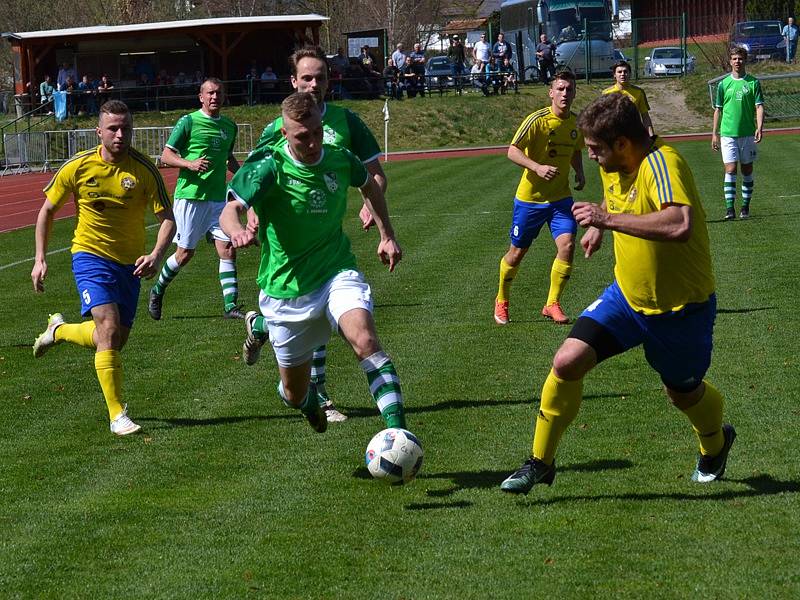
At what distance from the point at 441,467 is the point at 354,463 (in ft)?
1.66

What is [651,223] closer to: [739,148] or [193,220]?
[193,220]

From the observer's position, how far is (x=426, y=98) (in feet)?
150

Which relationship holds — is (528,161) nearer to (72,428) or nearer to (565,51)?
(72,428)

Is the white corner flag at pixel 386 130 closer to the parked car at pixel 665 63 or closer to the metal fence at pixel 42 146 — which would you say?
the metal fence at pixel 42 146

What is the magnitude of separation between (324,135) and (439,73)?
1642 inches

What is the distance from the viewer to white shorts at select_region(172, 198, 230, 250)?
13.0 metres

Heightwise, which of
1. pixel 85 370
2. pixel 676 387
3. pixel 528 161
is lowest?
pixel 85 370

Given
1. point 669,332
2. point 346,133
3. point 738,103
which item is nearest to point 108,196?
point 346,133

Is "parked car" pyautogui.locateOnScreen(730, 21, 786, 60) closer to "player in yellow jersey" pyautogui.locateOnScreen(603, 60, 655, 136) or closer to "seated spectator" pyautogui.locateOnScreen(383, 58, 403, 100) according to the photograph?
"seated spectator" pyautogui.locateOnScreen(383, 58, 403, 100)

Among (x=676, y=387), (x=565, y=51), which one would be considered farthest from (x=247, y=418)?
(x=565, y=51)

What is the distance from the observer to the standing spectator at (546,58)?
46.3 meters

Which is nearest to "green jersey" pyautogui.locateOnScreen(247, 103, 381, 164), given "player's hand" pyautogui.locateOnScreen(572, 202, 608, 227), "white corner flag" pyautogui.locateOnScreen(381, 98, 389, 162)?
"player's hand" pyautogui.locateOnScreen(572, 202, 608, 227)

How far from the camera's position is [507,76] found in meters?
45.2

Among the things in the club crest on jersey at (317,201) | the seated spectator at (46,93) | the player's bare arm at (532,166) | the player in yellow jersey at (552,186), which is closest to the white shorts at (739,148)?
the player in yellow jersey at (552,186)
